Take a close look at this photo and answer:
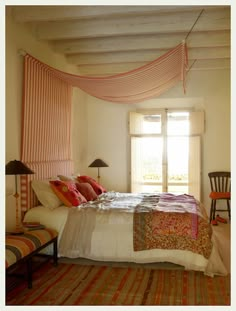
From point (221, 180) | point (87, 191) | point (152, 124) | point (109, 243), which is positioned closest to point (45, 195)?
point (87, 191)

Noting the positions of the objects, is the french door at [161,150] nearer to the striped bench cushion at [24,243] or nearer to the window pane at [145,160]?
the window pane at [145,160]

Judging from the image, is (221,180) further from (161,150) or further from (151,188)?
(151,188)

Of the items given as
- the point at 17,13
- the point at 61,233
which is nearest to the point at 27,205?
the point at 61,233

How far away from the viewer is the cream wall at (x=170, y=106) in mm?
5812

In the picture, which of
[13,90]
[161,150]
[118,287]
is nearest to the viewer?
[118,287]

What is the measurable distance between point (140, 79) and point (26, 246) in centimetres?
218

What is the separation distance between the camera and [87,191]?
4.20 metres

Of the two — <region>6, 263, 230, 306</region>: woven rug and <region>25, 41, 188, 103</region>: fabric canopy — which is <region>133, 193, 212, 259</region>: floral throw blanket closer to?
<region>6, 263, 230, 306</region>: woven rug

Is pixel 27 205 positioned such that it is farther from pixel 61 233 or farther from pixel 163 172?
pixel 163 172

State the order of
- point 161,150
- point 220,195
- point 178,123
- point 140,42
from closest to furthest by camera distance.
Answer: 1. point 140,42
2. point 220,195
3. point 178,123
4. point 161,150

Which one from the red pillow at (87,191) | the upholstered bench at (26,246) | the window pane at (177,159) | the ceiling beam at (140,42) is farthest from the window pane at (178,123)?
the upholstered bench at (26,246)

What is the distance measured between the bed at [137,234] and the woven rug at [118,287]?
0.14m

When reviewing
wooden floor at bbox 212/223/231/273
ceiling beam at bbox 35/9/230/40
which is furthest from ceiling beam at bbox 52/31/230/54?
wooden floor at bbox 212/223/231/273

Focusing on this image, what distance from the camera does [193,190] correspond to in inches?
234
